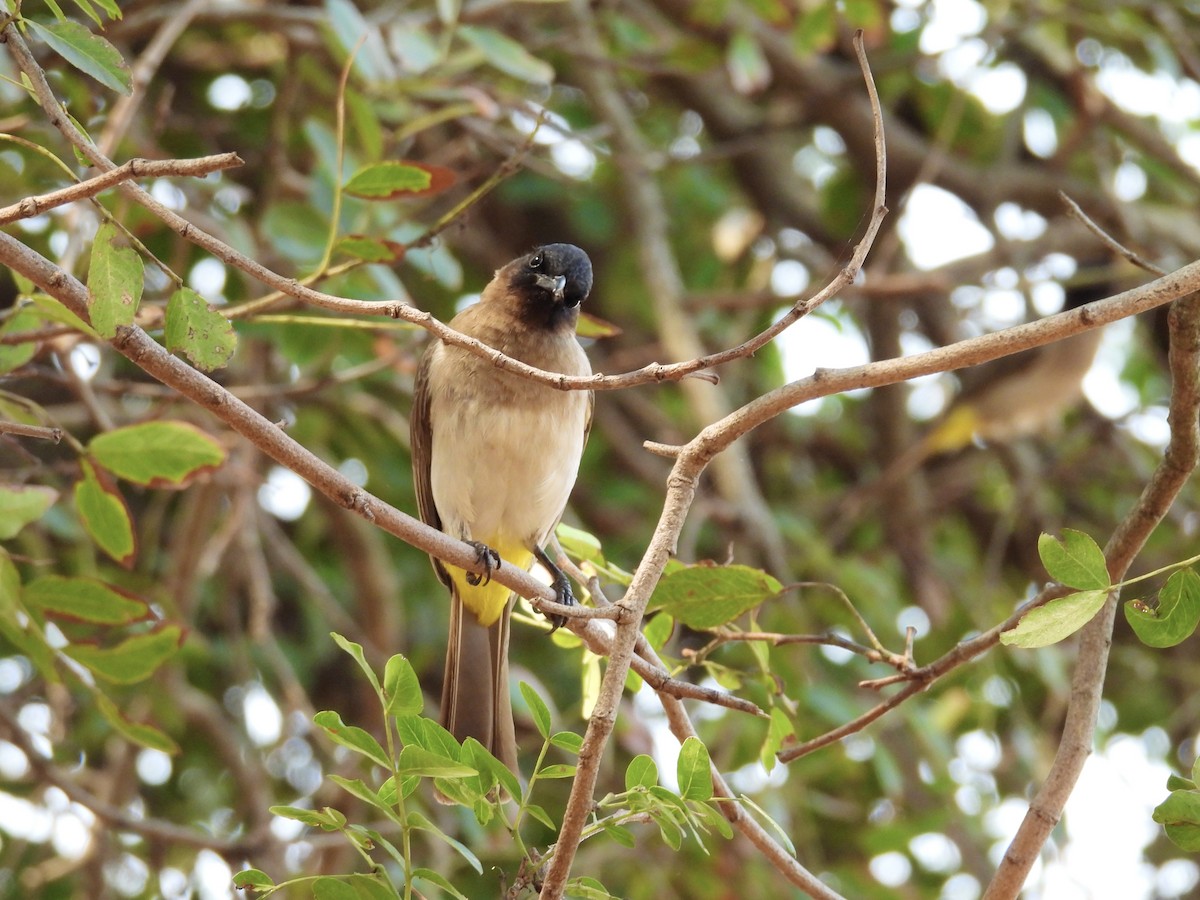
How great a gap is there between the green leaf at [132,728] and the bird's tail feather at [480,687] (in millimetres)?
654

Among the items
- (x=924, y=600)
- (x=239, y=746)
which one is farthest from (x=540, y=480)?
(x=924, y=600)

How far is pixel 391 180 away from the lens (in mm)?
2230

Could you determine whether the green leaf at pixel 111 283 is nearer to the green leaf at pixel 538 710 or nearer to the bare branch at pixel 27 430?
the bare branch at pixel 27 430

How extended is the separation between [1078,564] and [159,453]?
4.81 ft

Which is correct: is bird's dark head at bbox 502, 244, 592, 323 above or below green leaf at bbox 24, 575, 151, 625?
above

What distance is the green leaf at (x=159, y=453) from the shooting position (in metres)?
2.26

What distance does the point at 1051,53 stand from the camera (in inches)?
196

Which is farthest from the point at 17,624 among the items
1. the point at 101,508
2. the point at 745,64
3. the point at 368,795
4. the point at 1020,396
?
the point at 1020,396

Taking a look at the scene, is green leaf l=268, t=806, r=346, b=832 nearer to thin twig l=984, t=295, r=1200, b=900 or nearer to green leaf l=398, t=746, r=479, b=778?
green leaf l=398, t=746, r=479, b=778

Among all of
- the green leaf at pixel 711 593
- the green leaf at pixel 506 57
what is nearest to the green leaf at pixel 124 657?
the green leaf at pixel 711 593

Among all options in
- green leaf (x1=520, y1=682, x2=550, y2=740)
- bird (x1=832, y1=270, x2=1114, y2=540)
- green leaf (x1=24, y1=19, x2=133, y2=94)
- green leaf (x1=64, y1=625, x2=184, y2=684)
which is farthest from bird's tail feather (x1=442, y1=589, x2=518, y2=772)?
bird (x1=832, y1=270, x2=1114, y2=540)

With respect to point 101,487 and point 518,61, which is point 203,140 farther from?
point 101,487

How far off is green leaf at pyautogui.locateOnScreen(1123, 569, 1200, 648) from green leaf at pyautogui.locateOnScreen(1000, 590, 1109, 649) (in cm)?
6

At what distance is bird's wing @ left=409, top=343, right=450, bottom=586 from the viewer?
10.7ft
